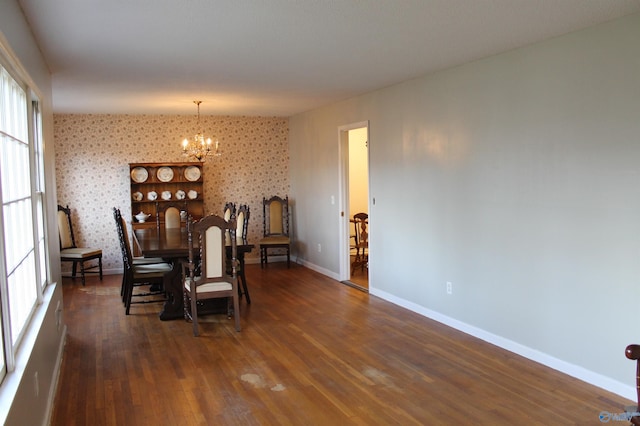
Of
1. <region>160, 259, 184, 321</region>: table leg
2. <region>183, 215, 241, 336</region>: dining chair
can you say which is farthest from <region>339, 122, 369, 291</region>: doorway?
<region>160, 259, 184, 321</region>: table leg

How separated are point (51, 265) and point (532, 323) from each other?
3890 mm

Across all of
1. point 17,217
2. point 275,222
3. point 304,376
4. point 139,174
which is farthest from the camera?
point 275,222

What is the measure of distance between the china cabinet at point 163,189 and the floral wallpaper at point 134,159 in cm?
14

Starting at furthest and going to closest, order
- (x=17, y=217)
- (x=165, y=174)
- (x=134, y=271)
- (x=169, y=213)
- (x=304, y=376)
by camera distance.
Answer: (x=165, y=174) < (x=169, y=213) < (x=134, y=271) < (x=304, y=376) < (x=17, y=217)

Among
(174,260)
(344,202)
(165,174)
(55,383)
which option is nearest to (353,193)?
(344,202)

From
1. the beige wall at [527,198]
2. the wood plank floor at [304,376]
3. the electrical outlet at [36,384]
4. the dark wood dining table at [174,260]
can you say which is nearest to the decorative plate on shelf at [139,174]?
the dark wood dining table at [174,260]

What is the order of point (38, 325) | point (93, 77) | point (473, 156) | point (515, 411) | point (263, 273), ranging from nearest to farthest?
point (38, 325), point (515, 411), point (473, 156), point (93, 77), point (263, 273)

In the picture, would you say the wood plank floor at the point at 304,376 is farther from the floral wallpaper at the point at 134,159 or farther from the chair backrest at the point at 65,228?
the floral wallpaper at the point at 134,159

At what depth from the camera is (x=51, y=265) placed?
165 inches

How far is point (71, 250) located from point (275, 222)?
3113 mm

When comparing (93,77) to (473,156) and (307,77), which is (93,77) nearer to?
(307,77)

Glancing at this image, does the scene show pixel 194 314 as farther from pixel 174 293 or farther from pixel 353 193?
pixel 353 193

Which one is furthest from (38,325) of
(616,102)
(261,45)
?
(616,102)

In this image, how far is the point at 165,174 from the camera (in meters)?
8.22
